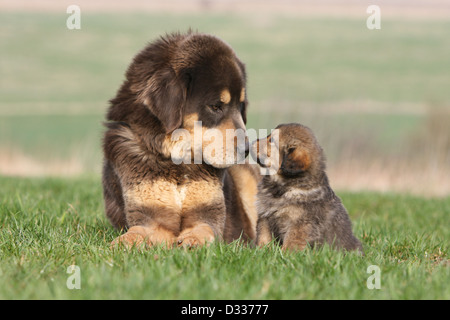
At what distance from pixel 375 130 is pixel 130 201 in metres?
11.5

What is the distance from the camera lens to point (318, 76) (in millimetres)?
30156

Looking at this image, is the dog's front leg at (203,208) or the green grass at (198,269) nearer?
the green grass at (198,269)

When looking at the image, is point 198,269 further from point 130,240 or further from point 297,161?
point 297,161

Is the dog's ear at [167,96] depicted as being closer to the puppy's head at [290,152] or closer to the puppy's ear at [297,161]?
the puppy's head at [290,152]

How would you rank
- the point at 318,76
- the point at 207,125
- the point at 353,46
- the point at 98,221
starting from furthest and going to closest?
1. the point at 353,46
2. the point at 318,76
3. the point at 98,221
4. the point at 207,125

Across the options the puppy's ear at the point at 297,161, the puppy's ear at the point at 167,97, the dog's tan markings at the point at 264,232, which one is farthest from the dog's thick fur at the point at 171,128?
the puppy's ear at the point at 297,161

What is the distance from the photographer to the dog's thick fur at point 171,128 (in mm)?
5055

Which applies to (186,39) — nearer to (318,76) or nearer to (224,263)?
(224,263)

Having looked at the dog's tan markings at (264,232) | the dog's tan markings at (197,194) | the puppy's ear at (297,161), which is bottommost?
the dog's tan markings at (264,232)

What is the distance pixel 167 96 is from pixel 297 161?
1332 millimetres

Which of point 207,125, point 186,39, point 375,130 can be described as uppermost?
point 186,39

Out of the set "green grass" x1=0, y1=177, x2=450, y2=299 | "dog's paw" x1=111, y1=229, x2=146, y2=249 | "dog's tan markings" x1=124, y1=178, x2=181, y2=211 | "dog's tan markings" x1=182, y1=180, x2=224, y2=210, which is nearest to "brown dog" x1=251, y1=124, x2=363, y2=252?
"green grass" x1=0, y1=177, x2=450, y2=299
